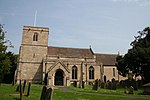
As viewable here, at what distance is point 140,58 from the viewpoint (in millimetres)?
37344

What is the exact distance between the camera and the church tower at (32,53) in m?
43.9

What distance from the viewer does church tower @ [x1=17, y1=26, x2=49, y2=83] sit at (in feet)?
144

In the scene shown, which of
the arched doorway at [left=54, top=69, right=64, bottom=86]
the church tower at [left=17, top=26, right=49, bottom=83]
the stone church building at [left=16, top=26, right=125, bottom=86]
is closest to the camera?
the stone church building at [left=16, top=26, right=125, bottom=86]

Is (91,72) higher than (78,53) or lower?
lower

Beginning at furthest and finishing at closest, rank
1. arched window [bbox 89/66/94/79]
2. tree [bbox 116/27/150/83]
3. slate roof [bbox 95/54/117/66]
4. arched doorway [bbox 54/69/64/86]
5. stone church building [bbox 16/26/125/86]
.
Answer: slate roof [bbox 95/54/117/66] → arched window [bbox 89/66/94/79] → arched doorway [bbox 54/69/64/86] → stone church building [bbox 16/26/125/86] → tree [bbox 116/27/150/83]

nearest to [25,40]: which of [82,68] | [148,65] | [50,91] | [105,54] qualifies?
[82,68]

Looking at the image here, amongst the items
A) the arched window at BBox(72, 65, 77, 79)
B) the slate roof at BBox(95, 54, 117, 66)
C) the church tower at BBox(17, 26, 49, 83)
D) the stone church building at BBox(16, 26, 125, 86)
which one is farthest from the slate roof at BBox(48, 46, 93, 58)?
the arched window at BBox(72, 65, 77, 79)

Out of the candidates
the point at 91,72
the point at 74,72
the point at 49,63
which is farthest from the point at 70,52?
the point at 49,63

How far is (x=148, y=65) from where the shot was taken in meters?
37.7

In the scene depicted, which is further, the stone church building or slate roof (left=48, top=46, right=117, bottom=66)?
slate roof (left=48, top=46, right=117, bottom=66)

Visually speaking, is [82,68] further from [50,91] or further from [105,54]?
[50,91]

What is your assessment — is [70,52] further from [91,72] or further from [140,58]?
[140,58]

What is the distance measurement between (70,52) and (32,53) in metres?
10.8

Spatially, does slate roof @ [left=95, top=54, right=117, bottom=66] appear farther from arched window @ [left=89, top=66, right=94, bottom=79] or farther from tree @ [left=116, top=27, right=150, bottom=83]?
tree @ [left=116, top=27, right=150, bottom=83]
